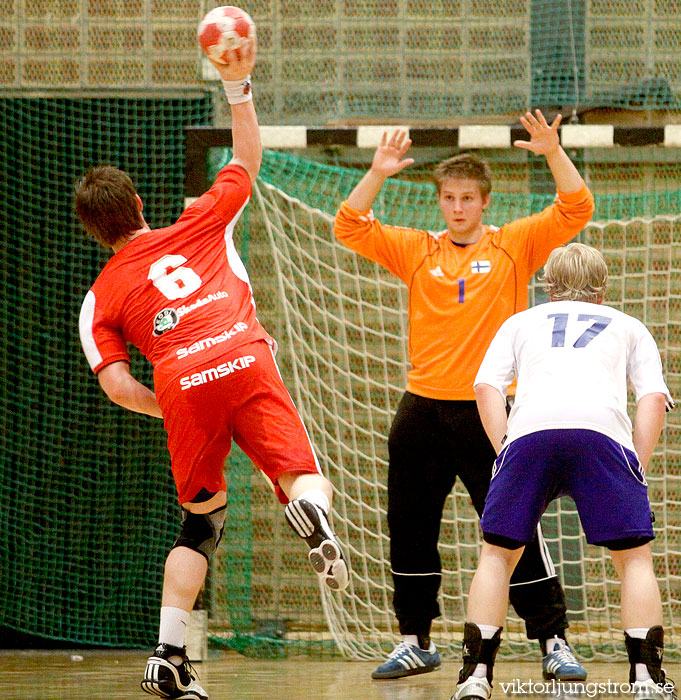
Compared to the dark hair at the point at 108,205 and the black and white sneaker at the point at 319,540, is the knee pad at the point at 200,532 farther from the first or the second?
the dark hair at the point at 108,205

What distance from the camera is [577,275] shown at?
11.0ft

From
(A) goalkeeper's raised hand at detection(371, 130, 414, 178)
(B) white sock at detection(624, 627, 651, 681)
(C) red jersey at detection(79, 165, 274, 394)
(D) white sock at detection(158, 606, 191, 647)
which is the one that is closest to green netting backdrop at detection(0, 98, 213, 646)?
(A) goalkeeper's raised hand at detection(371, 130, 414, 178)

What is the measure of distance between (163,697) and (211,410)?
0.93 m

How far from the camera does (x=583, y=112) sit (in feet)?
18.0

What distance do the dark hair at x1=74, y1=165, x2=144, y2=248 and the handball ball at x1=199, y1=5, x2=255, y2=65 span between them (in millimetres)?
535

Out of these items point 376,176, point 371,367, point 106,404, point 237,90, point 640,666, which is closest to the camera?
point 640,666

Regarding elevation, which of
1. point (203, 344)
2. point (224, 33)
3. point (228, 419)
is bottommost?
point (228, 419)

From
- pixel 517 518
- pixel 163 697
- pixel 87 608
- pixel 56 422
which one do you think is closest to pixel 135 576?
pixel 87 608

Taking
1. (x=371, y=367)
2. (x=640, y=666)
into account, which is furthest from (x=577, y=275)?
(x=371, y=367)

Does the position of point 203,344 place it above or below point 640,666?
above

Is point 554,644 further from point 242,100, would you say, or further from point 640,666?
point 242,100

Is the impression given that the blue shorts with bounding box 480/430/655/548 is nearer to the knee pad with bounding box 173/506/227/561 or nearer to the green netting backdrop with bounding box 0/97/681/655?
the knee pad with bounding box 173/506/227/561

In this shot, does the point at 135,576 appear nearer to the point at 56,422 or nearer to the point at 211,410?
the point at 56,422

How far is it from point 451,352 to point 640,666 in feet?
4.91
